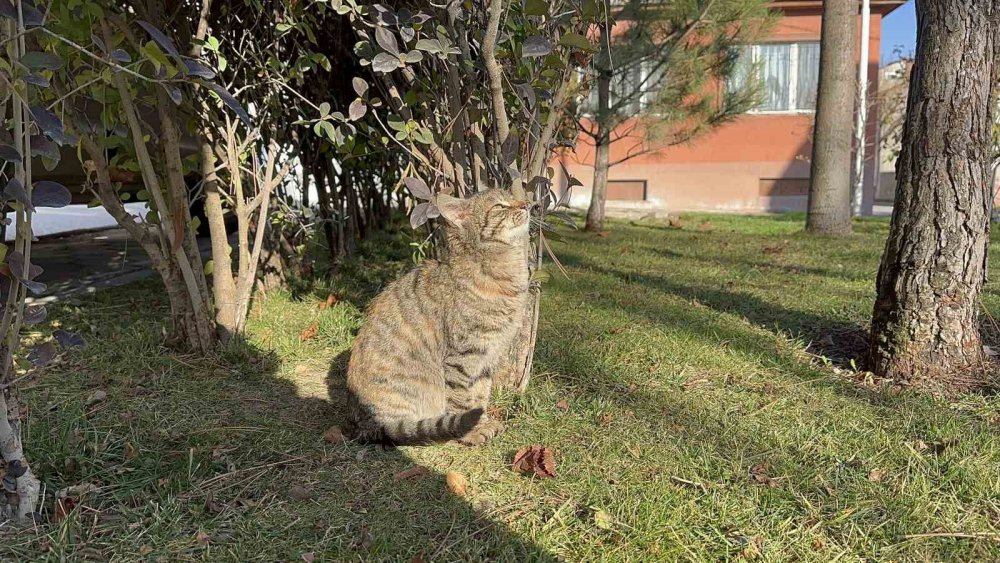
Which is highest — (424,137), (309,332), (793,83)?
(793,83)

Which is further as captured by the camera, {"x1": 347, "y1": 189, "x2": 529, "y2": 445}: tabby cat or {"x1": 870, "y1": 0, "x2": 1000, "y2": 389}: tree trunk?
{"x1": 870, "y1": 0, "x2": 1000, "y2": 389}: tree trunk

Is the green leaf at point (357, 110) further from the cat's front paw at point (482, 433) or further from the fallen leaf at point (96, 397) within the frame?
the fallen leaf at point (96, 397)

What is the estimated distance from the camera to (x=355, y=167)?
511 centimetres

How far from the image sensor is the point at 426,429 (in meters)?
2.34

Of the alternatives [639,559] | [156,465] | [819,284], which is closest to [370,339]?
[156,465]

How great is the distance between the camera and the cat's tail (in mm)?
2277

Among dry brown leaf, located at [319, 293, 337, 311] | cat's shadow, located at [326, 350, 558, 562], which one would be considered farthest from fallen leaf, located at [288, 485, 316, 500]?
dry brown leaf, located at [319, 293, 337, 311]

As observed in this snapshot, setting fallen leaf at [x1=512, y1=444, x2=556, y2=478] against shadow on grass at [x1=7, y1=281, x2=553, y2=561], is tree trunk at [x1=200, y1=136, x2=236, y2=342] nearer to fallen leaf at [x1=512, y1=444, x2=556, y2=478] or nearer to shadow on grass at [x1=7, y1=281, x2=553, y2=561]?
shadow on grass at [x1=7, y1=281, x2=553, y2=561]

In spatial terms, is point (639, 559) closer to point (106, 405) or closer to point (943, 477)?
point (943, 477)

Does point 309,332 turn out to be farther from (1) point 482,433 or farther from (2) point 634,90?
(2) point 634,90

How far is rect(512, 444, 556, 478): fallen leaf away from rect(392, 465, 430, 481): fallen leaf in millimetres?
318

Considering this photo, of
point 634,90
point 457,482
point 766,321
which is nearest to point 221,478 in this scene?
point 457,482

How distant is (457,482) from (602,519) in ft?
1.65

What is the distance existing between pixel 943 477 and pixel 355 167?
4.28 metres
